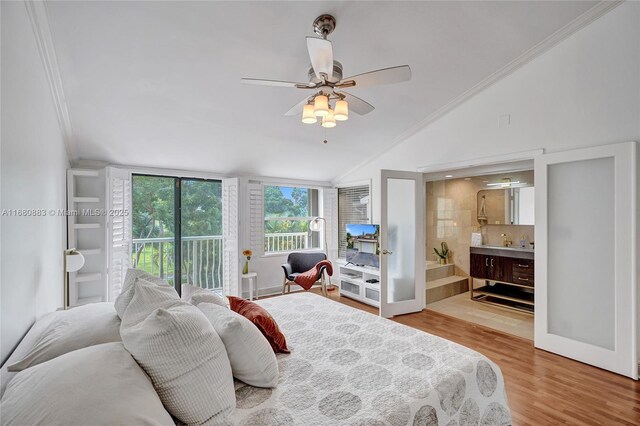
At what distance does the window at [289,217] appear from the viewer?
5522 millimetres

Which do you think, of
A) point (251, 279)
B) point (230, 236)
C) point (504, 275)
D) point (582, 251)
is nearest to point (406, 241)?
point (504, 275)

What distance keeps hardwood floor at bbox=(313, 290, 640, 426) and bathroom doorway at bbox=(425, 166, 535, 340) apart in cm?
63

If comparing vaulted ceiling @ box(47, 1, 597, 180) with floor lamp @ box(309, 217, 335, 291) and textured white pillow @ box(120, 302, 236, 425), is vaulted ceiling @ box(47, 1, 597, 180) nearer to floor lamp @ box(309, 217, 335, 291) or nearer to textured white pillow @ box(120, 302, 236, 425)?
floor lamp @ box(309, 217, 335, 291)

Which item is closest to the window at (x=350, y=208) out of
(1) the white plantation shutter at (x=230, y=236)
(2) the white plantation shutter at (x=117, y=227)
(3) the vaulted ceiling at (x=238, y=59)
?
(3) the vaulted ceiling at (x=238, y=59)

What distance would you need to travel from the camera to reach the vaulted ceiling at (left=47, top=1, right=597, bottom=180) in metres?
2.12

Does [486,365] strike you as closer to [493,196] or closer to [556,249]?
[556,249]

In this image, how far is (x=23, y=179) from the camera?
1521mm

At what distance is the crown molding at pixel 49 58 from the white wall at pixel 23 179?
0.24 ft

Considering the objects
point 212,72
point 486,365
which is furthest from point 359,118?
point 486,365

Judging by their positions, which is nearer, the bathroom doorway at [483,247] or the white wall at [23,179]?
the white wall at [23,179]

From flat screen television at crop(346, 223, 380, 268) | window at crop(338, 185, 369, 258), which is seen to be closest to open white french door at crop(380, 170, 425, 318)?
flat screen television at crop(346, 223, 380, 268)

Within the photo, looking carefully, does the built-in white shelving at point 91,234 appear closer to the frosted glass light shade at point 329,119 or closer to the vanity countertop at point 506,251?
the frosted glass light shade at point 329,119

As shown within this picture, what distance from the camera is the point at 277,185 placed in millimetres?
5312

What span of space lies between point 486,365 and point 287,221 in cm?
444
